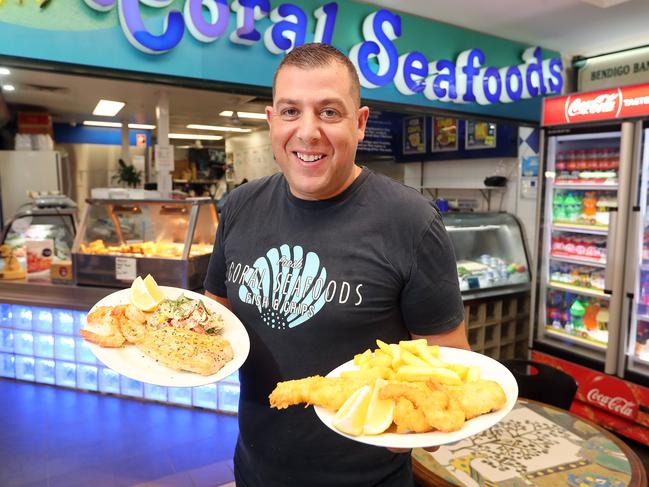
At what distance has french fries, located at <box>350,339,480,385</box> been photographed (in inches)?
49.8

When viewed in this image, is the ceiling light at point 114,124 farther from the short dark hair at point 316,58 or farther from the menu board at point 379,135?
the short dark hair at point 316,58

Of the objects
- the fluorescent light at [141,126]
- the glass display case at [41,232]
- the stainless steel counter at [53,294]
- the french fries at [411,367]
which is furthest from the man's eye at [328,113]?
the fluorescent light at [141,126]

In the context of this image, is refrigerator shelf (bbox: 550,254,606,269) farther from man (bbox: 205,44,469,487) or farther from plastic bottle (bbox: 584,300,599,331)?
man (bbox: 205,44,469,487)

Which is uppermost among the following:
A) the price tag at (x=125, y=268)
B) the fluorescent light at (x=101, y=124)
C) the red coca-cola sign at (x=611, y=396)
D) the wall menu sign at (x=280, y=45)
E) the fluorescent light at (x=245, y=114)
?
the fluorescent light at (x=101, y=124)

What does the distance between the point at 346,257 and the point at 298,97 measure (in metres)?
0.46

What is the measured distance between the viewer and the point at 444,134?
649 cm

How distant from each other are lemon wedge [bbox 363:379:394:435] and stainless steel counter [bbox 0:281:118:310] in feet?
9.80

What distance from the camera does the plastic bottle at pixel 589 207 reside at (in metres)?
4.64

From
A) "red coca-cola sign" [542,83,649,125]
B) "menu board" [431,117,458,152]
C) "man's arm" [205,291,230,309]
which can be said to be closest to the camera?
"man's arm" [205,291,230,309]

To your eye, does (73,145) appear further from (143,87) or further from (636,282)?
(636,282)

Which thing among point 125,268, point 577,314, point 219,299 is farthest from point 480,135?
point 219,299

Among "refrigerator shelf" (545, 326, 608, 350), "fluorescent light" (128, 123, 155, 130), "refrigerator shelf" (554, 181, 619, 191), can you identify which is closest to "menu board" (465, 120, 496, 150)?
"refrigerator shelf" (554, 181, 619, 191)

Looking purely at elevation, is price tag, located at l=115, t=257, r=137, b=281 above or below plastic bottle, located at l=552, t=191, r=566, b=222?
below

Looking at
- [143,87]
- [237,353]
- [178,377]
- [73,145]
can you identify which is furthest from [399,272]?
[73,145]
